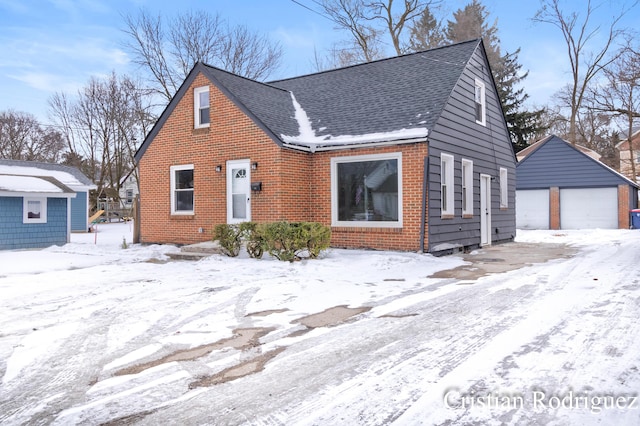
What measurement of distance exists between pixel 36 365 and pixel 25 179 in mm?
13146

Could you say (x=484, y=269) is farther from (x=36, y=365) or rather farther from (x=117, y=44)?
(x=117, y=44)

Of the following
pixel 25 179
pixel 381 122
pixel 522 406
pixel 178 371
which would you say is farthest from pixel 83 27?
pixel 522 406

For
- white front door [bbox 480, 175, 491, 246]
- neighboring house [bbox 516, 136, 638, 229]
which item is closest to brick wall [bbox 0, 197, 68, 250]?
white front door [bbox 480, 175, 491, 246]

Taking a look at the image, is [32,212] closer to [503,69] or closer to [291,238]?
[291,238]

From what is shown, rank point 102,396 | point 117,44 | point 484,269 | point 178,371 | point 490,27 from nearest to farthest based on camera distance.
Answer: point 102,396
point 178,371
point 484,269
point 117,44
point 490,27

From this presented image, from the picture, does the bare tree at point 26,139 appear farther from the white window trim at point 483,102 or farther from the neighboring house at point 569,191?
the white window trim at point 483,102

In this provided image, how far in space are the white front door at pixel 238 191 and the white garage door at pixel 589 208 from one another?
18.8 meters

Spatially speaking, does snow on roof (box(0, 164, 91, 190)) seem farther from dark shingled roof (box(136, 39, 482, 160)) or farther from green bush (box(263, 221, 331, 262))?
green bush (box(263, 221, 331, 262))

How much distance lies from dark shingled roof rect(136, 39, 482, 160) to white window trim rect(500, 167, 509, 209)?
15.5ft

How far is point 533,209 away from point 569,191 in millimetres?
1956

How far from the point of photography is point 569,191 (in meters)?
24.2

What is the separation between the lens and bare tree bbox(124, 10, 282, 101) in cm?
3008

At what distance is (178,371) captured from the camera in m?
3.66

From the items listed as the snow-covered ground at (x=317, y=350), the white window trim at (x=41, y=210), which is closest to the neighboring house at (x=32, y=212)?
the white window trim at (x=41, y=210)
